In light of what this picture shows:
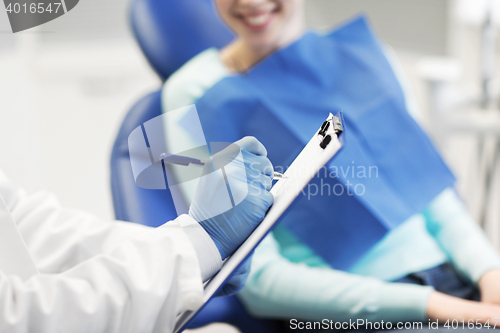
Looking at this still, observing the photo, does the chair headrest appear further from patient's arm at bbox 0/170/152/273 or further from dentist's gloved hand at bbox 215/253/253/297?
dentist's gloved hand at bbox 215/253/253/297

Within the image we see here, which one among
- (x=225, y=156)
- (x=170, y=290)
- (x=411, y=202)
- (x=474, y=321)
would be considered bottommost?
(x=474, y=321)

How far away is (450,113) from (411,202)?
840mm

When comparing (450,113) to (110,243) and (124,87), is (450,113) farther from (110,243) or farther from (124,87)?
(124,87)

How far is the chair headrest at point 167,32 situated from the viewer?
3.66 ft

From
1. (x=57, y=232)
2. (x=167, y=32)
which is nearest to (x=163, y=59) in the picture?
(x=167, y=32)

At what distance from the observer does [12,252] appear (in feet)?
1.92

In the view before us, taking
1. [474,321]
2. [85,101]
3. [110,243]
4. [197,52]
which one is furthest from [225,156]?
[85,101]

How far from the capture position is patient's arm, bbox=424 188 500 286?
0.86 metres

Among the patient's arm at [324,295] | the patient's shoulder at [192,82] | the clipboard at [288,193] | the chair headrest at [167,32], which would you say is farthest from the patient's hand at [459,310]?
the chair headrest at [167,32]

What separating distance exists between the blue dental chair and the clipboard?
1.07 ft

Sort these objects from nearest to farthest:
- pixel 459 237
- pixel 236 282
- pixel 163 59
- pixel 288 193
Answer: pixel 288 193 < pixel 236 282 < pixel 459 237 < pixel 163 59

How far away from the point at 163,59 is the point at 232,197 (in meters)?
0.69

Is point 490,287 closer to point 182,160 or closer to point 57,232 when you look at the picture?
point 182,160

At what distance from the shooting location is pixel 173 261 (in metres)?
0.51
